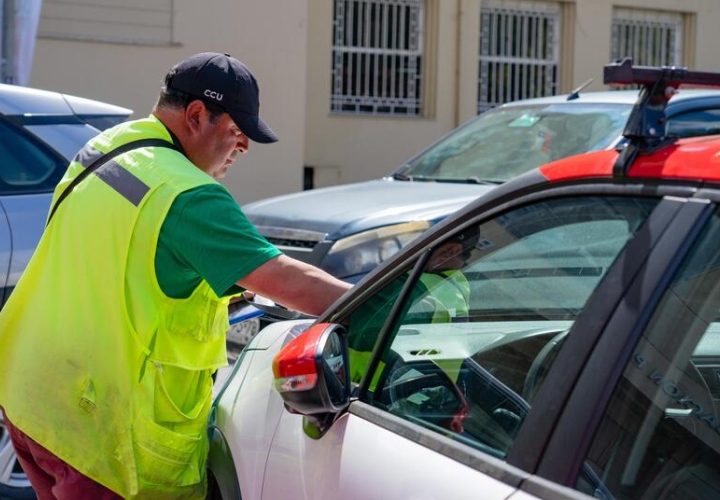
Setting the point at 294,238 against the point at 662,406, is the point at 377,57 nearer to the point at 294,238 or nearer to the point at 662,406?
the point at 294,238

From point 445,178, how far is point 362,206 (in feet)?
3.08

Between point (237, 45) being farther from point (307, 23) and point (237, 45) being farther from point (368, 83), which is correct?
point (368, 83)

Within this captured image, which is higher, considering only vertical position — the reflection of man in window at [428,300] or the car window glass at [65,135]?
the car window glass at [65,135]

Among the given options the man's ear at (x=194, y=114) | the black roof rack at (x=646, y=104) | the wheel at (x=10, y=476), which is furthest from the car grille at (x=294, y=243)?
the black roof rack at (x=646, y=104)

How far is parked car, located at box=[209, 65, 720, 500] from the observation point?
2039mm

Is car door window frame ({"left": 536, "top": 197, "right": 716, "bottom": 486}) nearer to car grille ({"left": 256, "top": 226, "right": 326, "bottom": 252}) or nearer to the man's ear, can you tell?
the man's ear

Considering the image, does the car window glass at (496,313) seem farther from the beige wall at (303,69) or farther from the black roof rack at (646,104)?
the beige wall at (303,69)

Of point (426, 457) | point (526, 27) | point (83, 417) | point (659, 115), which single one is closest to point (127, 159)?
point (83, 417)

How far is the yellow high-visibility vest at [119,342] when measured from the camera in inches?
116

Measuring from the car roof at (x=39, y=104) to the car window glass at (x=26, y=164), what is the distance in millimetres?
87

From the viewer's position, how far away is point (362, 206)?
6730 mm

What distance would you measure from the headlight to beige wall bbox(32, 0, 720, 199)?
5.62m

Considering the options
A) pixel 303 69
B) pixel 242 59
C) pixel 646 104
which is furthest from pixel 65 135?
pixel 303 69

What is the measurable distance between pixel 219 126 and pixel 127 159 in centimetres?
27
